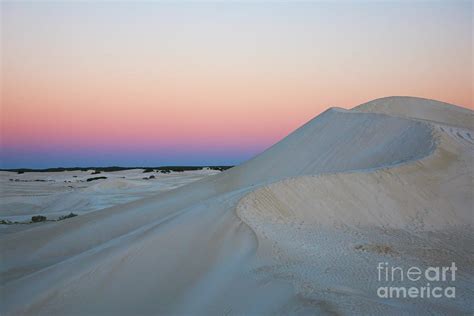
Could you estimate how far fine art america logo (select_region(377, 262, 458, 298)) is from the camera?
15.6 ft

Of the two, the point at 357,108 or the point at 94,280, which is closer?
the point at 94,280

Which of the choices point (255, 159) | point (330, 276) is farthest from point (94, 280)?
point (255, 159)

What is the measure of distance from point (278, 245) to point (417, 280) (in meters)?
1.76

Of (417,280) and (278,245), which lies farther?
(278,245)

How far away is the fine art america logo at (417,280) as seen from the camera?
4.75 m

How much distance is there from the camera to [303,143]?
13812 millimetres

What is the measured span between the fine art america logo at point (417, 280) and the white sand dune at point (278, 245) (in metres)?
0.13

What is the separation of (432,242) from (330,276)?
286cm

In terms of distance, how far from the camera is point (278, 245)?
589 centimetres

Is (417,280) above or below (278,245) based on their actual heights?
below

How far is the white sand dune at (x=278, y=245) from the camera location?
187 inches

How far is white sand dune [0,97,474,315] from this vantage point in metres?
4.75

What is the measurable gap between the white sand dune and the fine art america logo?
0.13 m

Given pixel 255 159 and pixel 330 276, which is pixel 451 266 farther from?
pixel 255 159
